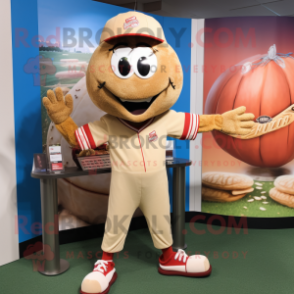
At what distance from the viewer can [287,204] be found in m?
3.01

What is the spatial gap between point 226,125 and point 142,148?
582 millimetres

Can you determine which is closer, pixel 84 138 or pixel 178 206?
pixel 84 138

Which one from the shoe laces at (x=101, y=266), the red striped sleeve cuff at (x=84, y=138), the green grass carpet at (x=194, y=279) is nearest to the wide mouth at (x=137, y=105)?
the red striped sleeve cuff at (x=84, y=138)

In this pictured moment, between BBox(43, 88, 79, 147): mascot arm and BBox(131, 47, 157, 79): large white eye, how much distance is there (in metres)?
0.45

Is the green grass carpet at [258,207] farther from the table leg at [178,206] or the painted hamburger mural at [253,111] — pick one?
the table leg at [178,206]

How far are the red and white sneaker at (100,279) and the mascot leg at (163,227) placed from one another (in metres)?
0.34

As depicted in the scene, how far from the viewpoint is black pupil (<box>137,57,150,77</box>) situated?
6.11 feet

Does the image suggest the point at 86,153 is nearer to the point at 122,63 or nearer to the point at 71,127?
the point at 71,127

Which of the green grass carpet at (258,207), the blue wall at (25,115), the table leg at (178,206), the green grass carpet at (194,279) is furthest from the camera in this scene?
the green grass carpet at (258,207)

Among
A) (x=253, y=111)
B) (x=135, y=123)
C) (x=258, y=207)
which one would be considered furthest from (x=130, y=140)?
(x=258, y=207)

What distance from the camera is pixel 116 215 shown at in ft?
6.79

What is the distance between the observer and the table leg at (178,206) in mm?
2555

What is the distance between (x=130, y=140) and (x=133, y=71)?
0.42 metres

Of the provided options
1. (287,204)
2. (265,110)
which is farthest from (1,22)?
(287,204)
